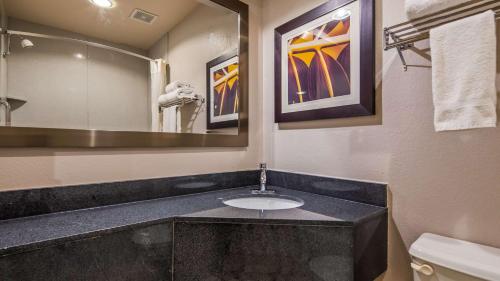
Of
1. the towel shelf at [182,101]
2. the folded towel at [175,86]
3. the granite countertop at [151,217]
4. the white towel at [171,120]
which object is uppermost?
the folded towel at [175,86]

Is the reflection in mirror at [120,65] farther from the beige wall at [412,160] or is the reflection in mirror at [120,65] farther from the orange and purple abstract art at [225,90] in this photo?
the beige wall at [412,160]

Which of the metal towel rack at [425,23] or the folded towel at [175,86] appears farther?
the folded towel at [175,86]

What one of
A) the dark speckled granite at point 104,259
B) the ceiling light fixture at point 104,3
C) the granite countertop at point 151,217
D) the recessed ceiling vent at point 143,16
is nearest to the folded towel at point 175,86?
the recessed ceiling vent at point 143,16

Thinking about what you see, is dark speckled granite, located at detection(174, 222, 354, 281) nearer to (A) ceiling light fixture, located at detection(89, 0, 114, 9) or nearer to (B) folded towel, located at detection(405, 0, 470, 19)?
(B) folded towel, located at detection(405, 0, 470, 19)

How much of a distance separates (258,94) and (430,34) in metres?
0.99

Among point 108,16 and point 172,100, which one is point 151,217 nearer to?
point 172,100

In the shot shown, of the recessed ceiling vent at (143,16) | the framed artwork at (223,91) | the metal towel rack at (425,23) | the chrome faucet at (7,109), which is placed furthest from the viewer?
the framed artwork at (223,91)

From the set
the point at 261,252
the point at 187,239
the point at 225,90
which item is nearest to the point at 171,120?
the point at 225,90

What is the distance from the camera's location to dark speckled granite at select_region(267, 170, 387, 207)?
110cm

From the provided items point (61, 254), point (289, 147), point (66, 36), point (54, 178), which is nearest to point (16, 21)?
point (66, 36)

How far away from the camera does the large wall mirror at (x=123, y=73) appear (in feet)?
3.13

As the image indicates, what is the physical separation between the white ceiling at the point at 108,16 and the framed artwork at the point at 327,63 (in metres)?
0.59

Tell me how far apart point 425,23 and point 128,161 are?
1.28m

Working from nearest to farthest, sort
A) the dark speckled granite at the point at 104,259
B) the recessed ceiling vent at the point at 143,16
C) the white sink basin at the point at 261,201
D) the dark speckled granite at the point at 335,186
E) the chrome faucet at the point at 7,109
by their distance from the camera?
the dark speckled granite at the point at 104,259 → the chrome faucet at the point at 7,109 → the dark speckled granite at the point at 335,186 → the recessed ceiling vent at the point at 143,16 → the white sink basin at the point at 261,201
